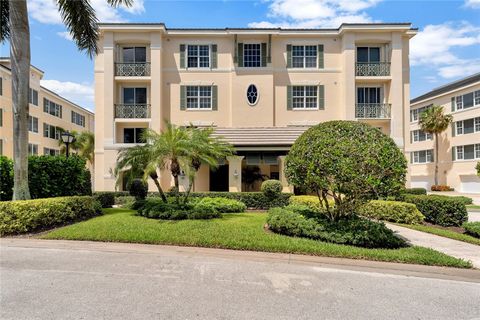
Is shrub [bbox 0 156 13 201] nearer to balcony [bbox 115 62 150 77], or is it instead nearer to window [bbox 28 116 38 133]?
balcony [bbox 115 62 150 77]

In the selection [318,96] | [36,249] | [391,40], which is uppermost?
[391,40]

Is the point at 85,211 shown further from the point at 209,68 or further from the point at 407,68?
the point at 407,68

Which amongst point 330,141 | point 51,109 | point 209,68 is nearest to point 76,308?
point 330,141

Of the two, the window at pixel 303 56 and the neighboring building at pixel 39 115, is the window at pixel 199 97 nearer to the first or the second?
the window at pixel 303 56

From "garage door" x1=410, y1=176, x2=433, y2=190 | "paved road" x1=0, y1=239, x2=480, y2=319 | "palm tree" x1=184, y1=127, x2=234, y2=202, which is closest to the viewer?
"paved road" x1=0, y1=239, x2=480, y2=319

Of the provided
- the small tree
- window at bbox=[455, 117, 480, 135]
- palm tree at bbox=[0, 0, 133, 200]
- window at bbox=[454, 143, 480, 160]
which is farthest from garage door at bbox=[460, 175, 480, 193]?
palm tree at bbox=[0, 0, 133, 200]

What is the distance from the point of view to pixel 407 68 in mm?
24641

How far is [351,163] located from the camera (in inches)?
312

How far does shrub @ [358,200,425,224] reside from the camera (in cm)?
1273

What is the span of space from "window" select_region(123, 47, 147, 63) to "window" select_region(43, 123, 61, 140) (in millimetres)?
19684

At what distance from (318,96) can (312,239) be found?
17591mm

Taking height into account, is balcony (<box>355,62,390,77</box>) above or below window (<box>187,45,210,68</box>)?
below

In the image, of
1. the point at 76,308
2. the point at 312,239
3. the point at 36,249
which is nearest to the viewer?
the point at 76,308

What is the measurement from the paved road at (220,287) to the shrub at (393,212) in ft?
21.4
